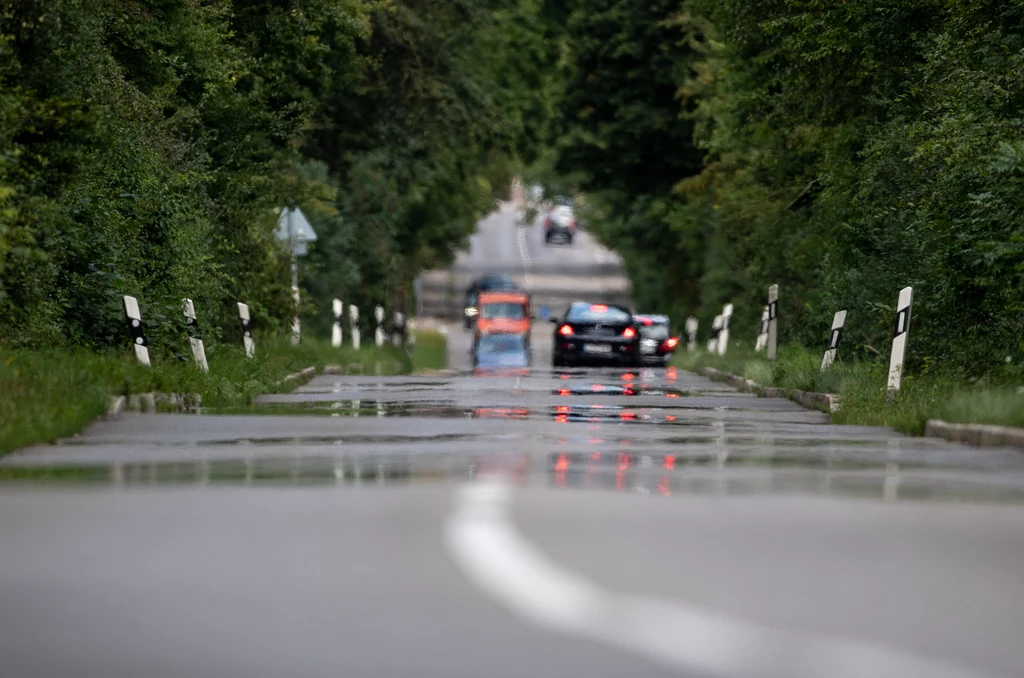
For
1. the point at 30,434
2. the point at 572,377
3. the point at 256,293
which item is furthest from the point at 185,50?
the point at 30,434

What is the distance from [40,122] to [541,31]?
4182 centimetres

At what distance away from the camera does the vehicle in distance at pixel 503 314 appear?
54.9 meters

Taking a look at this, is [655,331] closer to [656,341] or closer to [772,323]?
[656,341]

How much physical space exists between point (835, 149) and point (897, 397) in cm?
1097

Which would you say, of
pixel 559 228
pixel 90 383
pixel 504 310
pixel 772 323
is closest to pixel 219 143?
pixel 772 323

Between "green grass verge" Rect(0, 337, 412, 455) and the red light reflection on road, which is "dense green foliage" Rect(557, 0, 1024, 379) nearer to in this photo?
the red light reflection on road

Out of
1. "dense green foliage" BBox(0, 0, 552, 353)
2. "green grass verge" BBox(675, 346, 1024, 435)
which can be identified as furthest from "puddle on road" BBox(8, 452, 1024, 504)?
"dense green foliage" BBox(0, 0, 552, 353)

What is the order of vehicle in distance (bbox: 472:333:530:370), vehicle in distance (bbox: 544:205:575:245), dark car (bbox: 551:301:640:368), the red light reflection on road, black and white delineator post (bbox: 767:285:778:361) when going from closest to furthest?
the red light reflection on road < black and white delineator post (bbox: 767:285:778:361) < dark car (bbox: 551:301:640:368) < vehicle in distance (bbox: 472:333:530:370) < vehicle in distance (bbox: 544:205:575:245)

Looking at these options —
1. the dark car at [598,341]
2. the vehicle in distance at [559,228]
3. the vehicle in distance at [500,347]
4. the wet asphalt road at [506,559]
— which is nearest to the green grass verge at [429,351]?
the vehicle in distance at [500,347]

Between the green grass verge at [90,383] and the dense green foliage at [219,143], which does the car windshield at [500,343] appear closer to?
the dense green foliage at [219,143]

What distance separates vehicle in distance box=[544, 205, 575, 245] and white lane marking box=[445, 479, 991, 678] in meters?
145

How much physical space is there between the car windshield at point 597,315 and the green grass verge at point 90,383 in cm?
1664

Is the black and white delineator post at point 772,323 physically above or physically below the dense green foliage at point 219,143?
below

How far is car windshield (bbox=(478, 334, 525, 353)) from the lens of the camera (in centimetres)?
5397
